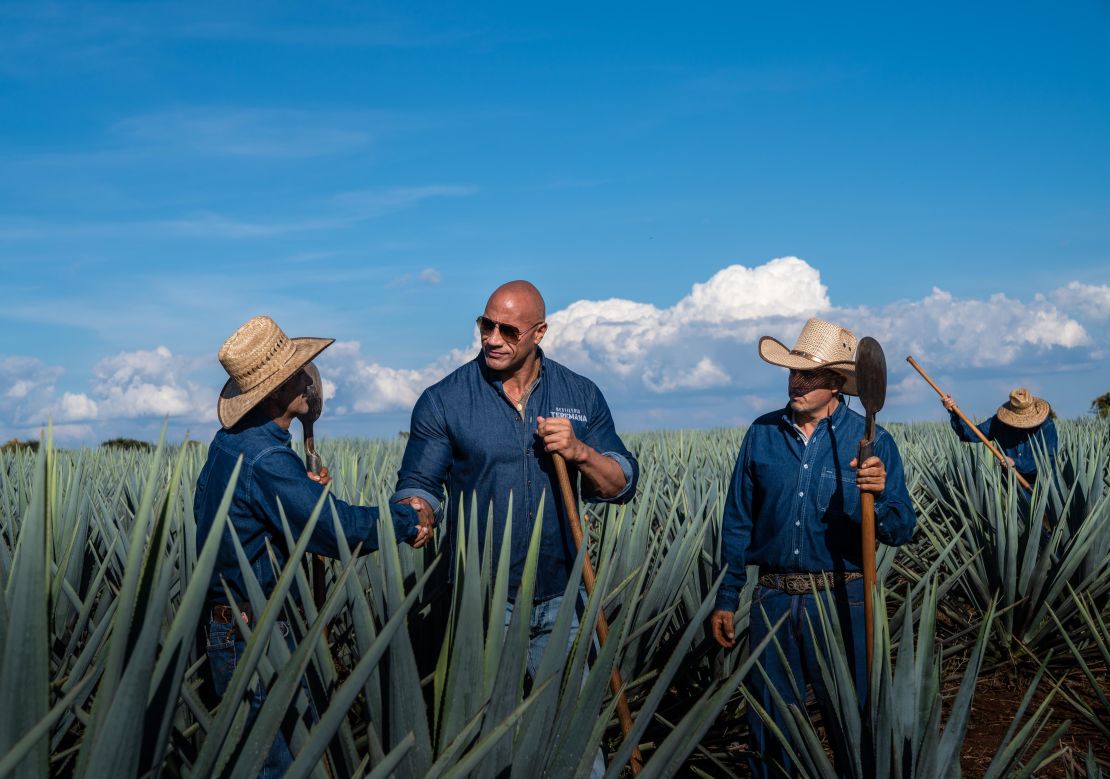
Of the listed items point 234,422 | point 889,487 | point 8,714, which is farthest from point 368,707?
point 889,487

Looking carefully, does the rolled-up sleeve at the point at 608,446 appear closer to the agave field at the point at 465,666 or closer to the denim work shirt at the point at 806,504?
the agave field at the point at 465,666

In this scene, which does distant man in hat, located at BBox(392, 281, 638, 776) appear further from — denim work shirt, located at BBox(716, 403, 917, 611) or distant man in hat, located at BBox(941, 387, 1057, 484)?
distant man in hat, located at BBox(941, 387, 1057, 484)

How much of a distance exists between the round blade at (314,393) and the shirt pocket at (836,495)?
1475 millimetres

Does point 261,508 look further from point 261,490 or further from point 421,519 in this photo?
point 421,519

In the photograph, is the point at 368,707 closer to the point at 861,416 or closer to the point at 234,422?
the point at 234,422

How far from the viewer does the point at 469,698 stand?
1751 mm

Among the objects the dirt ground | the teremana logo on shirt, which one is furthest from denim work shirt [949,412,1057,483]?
the teremana logo on shirt

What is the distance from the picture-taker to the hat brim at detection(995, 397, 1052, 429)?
6.80 meters

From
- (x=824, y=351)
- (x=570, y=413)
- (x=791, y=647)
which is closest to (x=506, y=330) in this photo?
(x=570, y=413)

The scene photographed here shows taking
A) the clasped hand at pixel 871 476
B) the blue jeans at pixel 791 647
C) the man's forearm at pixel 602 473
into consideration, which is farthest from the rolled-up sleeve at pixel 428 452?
the clasped hand at pixel 871 476

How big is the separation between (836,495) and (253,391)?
65.0 inches

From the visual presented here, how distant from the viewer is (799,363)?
302 cm

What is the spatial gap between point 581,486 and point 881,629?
1095 mm

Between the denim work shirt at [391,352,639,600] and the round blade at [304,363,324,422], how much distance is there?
0.28m
